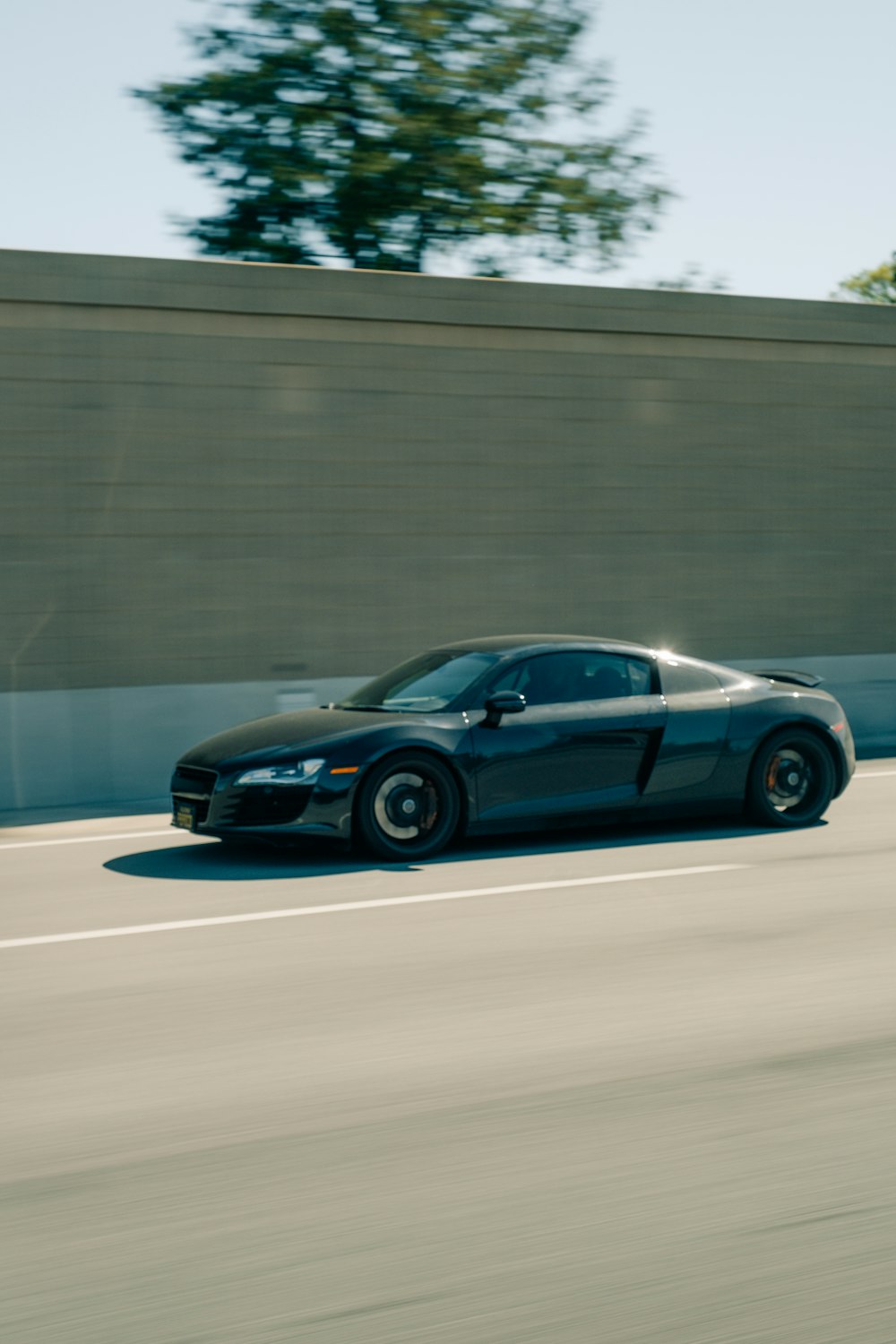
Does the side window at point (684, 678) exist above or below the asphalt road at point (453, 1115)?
above

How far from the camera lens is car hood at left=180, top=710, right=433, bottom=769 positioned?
8.77 m

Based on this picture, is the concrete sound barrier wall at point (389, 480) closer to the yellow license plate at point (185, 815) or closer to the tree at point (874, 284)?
the yellow license plate at point (185, 815)

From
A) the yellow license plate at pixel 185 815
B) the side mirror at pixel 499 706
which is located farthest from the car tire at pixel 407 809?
the yellow license plate at pixel 185 815

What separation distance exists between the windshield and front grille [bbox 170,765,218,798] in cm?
113

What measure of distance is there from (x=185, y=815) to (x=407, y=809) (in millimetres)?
1317

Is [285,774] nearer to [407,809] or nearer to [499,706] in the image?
[407,809]

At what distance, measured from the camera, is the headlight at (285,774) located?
28.2 ft

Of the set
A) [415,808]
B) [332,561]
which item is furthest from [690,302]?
[415,808]

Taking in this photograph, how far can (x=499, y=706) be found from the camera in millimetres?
9055

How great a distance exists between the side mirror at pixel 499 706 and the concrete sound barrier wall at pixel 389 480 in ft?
16.5

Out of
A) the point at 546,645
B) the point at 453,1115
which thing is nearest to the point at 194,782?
the point at 546,645

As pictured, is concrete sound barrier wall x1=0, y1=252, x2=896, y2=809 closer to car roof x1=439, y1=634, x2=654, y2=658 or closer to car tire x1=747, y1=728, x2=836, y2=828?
car roof x1=439, y1=634, x2=654, y2=658

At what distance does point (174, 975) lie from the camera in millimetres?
6254

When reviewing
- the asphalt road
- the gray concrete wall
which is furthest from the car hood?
the gray concrete wall
